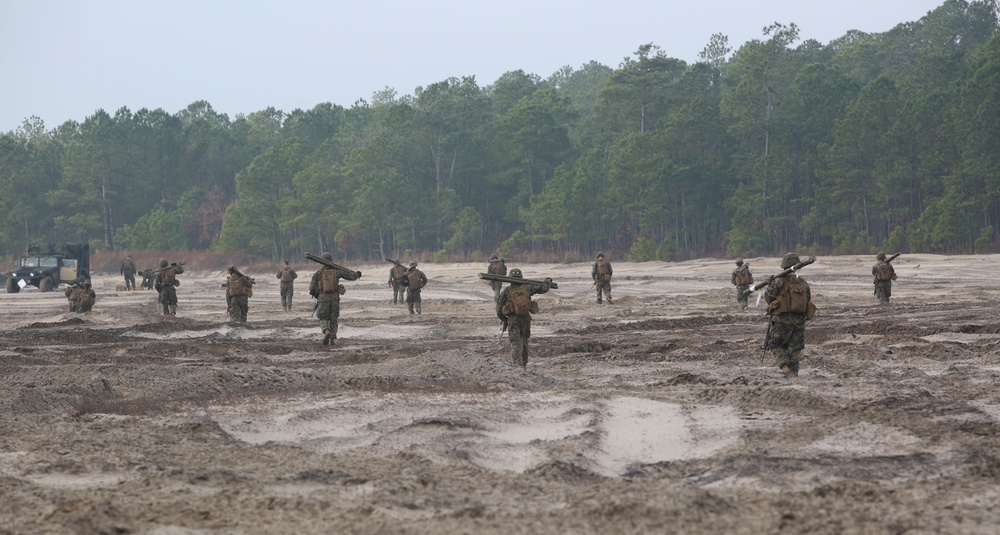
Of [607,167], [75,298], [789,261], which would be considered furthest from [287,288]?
[607,167]

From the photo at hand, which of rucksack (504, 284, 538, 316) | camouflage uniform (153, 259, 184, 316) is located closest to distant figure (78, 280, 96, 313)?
camouflage uniform (153, 259, 184, 316)

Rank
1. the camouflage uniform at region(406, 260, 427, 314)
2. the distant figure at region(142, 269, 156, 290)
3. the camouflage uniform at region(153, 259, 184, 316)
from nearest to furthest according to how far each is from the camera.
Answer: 1. the camouflage uniform at region(153, 259, 184, 316)
2. the camouflage uniform at region(406, 260, 427, 314)
3. the distant figure at region(142, 269, 156, 290)

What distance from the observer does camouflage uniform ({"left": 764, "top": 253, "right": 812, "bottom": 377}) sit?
46.3ft

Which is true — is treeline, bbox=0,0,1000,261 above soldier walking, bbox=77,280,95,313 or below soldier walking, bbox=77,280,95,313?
above

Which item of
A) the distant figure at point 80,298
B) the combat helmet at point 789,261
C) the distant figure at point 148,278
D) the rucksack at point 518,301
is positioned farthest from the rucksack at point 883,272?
the distant figure at point 148,278

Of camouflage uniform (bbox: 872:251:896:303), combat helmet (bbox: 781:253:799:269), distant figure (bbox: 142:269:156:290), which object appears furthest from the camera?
distant figure (bbox: 142:269:156:290)

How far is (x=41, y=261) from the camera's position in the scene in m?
51.0

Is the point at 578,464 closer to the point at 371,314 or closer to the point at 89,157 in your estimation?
the point at 371,314

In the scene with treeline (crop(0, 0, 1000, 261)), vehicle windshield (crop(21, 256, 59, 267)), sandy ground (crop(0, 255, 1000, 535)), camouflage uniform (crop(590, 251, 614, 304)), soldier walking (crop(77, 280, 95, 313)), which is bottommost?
sandy ground (crop(0, 255, 1000, 535))

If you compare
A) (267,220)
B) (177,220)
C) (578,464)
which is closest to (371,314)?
(578,464)

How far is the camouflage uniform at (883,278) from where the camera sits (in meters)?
26.5

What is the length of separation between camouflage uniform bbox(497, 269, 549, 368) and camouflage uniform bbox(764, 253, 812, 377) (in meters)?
2.98

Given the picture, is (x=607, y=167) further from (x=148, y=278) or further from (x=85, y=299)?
(x=85, y=299)

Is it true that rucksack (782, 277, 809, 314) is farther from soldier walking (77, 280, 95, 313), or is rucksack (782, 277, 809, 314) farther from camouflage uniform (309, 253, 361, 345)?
soldier walking (77, 280, 95, 313)
